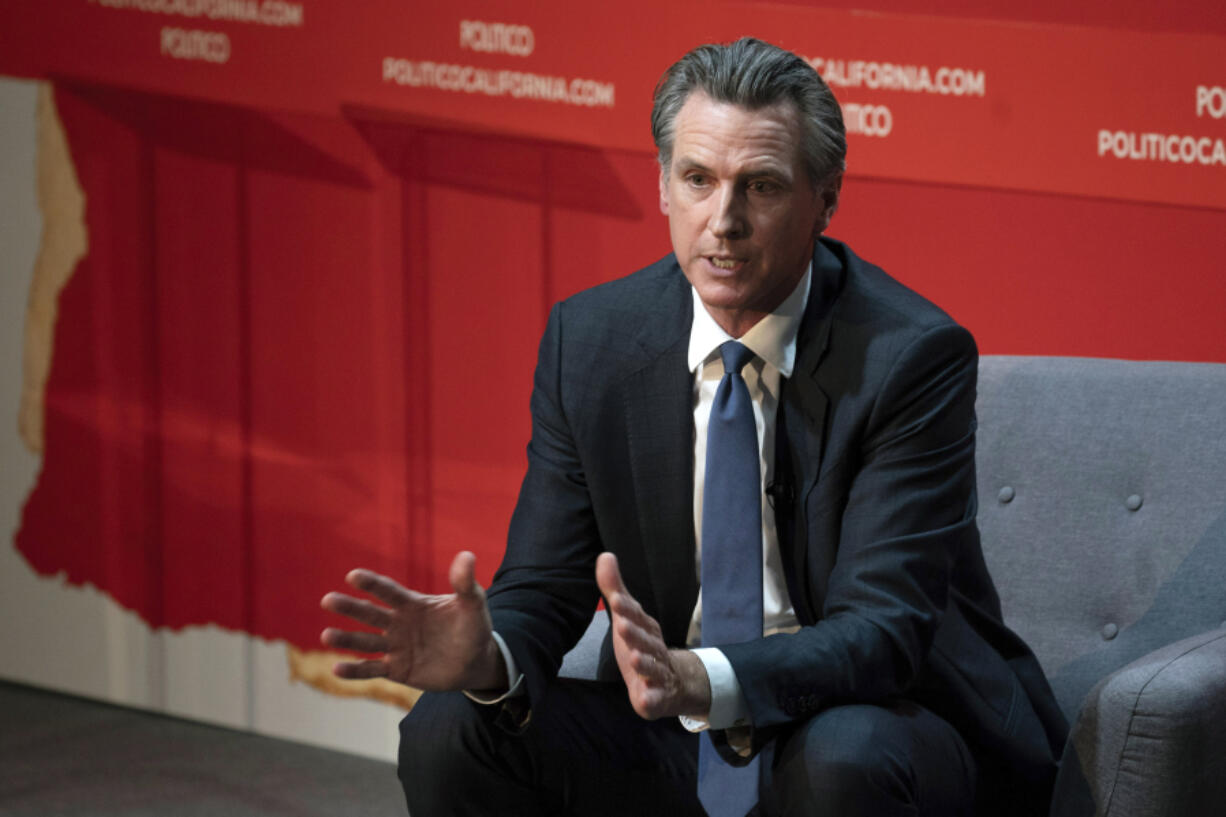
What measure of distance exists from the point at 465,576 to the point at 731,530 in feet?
1.18

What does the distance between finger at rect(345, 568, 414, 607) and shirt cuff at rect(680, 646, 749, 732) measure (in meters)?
0.31

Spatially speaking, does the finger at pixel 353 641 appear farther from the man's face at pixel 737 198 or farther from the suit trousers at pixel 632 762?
the man's face at pixel 737 198

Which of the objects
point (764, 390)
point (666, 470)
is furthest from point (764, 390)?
point (666, 470)

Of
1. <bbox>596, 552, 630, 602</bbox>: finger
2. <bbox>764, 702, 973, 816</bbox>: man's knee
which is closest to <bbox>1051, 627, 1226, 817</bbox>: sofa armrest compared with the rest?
<bbox>764, 702, 973, 816</bbox>: man's knee

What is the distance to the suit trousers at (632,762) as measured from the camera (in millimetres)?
1522

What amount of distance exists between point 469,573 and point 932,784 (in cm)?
53

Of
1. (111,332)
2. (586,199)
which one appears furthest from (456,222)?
(111,332)

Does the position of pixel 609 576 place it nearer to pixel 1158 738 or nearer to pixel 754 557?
pixel 754 557

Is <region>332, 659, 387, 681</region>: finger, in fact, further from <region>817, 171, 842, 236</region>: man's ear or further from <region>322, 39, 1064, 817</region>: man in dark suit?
<region>817, 171, 842, 236</region>: man's ear

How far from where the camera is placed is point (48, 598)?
12.4 feet

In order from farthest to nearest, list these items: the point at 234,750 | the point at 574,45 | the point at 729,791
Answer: the point at 234,750
the point at 574,45
the point at 729,791

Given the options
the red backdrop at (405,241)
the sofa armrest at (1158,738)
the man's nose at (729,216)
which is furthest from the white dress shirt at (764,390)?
the red backdrop at (405,241)

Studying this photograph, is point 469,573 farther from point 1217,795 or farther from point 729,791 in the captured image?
point 1217,795

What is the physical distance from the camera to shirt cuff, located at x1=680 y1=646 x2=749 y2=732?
63.0 inches
